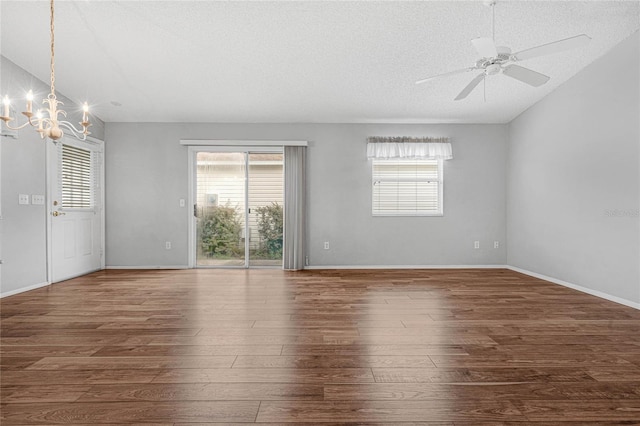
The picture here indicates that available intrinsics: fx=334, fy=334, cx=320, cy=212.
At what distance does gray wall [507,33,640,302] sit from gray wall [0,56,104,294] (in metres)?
6.60

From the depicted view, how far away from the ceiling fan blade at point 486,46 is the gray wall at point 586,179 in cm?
195

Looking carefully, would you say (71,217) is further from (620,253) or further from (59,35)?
(620,253)

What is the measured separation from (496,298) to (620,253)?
1376mm

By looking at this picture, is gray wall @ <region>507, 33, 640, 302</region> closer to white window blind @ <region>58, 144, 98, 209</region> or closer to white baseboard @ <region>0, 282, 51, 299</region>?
white baseboard @ <region>0, 282, 51, 299</region>

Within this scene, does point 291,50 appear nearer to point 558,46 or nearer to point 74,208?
point 558,46

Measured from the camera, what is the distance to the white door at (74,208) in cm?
443

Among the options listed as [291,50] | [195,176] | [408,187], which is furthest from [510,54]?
[195,176]

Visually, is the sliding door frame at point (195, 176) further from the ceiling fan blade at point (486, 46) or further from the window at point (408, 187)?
the ceiling fan blade at point (486, 46)

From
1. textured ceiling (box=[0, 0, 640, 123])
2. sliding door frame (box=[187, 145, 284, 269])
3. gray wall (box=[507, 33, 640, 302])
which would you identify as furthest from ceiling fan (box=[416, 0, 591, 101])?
sliding door frame (box=[187, 145, 284, 269])

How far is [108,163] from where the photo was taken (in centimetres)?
552

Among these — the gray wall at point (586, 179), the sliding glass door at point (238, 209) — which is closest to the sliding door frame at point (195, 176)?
the sliding glass door at point (238, 209)

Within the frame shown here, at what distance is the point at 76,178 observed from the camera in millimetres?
4930

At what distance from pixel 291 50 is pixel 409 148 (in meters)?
2.83

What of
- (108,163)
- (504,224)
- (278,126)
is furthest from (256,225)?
(504,224)
